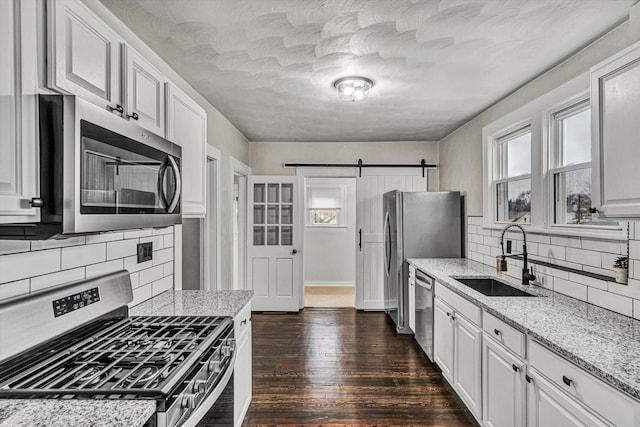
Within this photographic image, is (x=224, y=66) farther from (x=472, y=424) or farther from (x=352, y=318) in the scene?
(x=352, y=318)

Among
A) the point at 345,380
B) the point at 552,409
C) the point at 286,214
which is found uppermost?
the point at 286,214

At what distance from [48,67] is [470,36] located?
2.00 metres

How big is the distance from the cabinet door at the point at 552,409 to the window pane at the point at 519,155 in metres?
1.85

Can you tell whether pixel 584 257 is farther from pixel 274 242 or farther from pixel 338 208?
pixel 338 208

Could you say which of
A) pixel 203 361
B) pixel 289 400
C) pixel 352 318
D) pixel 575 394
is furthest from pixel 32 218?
pixel 352 318

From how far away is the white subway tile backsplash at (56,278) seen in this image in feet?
4.31

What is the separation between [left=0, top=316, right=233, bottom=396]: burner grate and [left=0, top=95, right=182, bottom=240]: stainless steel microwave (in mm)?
444

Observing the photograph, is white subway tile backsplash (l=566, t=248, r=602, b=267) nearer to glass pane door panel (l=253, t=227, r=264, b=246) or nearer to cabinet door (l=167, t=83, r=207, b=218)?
cabinet door (l=167, t=83, r=207, b=218)

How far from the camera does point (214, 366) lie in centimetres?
141

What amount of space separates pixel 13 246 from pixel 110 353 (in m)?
0.51

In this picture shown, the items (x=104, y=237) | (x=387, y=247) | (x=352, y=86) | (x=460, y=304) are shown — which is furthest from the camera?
(x=387, y=247)

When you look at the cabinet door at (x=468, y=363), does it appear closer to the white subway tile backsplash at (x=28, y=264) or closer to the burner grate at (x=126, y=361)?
the burner grate at (x=126, y=361)

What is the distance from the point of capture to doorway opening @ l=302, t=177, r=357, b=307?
251 inches

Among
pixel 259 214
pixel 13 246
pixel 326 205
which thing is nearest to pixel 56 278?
pixel 13 246
